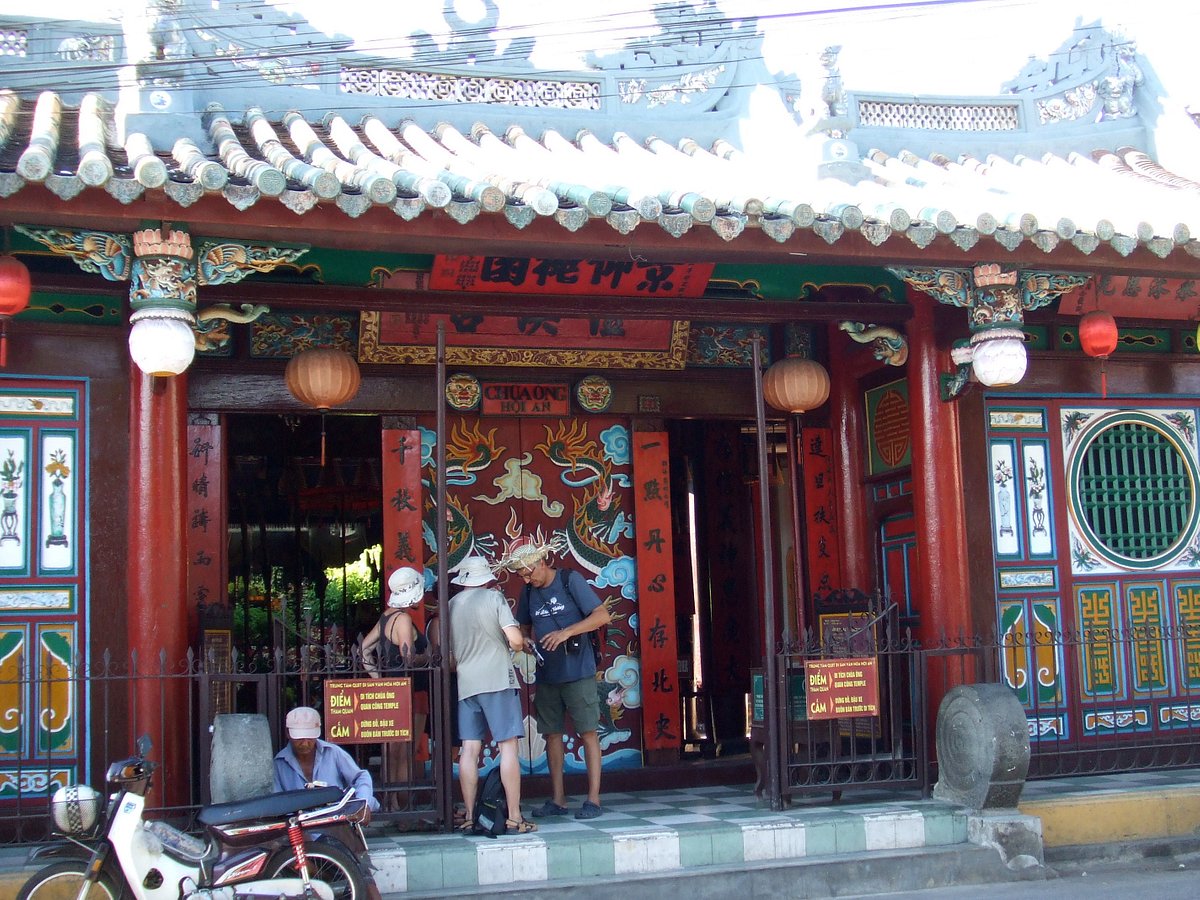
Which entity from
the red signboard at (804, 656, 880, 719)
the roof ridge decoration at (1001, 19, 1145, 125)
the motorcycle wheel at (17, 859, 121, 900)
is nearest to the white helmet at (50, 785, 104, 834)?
the motorcycle wheel at (17, 859, 121, 900)

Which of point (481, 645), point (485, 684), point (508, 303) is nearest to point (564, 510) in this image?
point (508, 303)

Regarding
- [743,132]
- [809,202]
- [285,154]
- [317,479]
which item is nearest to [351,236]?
[285,154]

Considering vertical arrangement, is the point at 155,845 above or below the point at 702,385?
below

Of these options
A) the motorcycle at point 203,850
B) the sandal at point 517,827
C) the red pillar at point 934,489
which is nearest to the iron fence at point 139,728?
the sandal at point 517,827

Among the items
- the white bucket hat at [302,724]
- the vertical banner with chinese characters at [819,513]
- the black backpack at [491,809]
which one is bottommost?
the black backpack at [491,809]

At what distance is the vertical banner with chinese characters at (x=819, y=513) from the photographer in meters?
9.29

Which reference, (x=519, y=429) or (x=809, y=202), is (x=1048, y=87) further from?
(x=519, y=429)

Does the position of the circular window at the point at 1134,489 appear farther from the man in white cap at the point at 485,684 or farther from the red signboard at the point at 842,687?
the man in white cap at the point at 485,684

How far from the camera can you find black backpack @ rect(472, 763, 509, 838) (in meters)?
6.57

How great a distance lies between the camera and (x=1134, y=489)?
355 inches

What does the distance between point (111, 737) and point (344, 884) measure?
1.91 meters

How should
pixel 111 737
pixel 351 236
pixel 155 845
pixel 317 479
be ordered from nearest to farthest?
pixel 155 845 < pixel 351 236 < pixel 111 737 < pixel 317 479

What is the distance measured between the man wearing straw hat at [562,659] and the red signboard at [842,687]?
1.17 meters

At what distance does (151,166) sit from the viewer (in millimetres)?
5746
